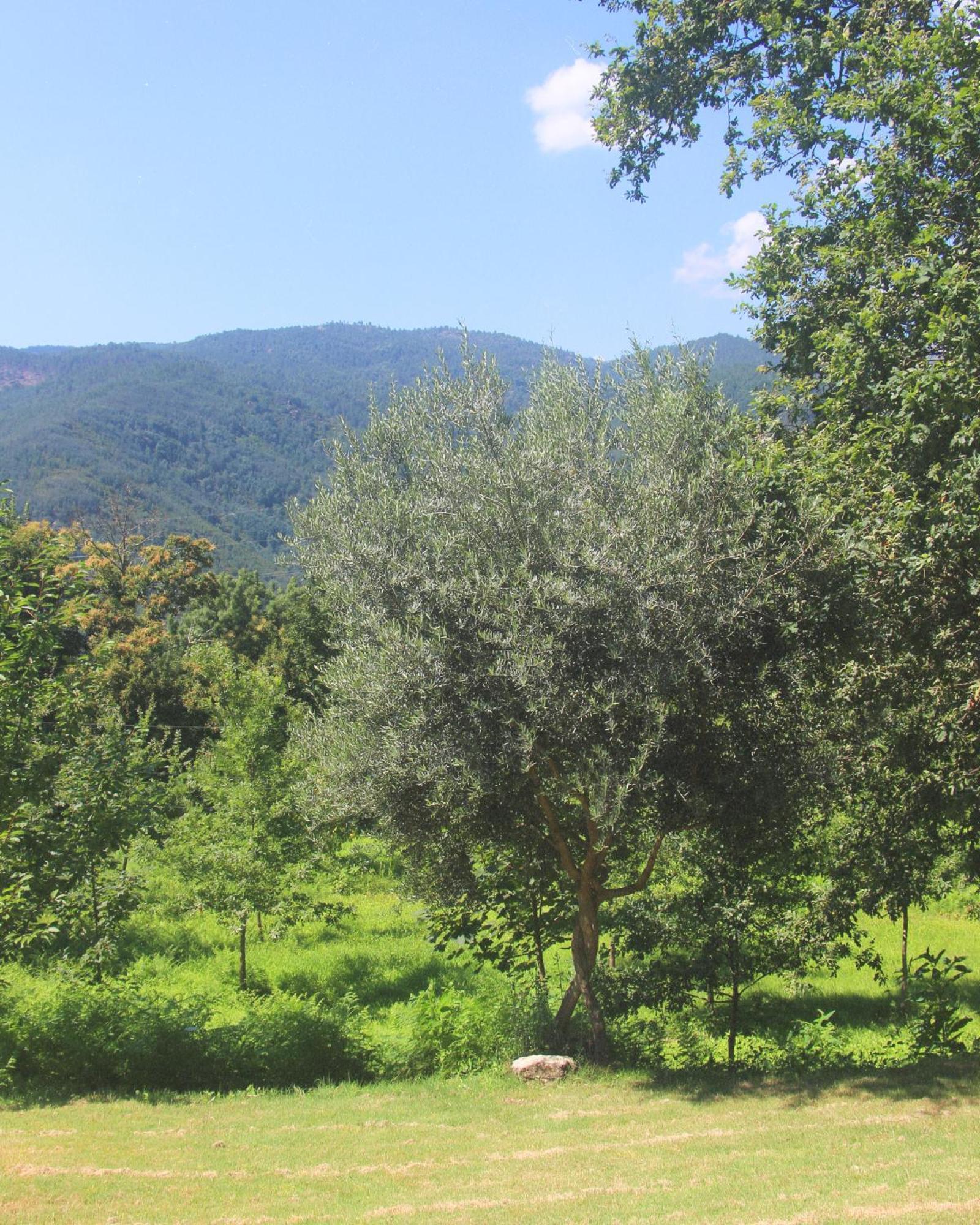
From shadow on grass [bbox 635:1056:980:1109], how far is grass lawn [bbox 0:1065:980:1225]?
37mm

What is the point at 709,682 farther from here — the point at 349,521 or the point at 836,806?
the point at 349,521

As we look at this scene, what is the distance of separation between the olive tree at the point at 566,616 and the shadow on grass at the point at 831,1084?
2385 millimetres

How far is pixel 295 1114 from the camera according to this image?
933 cm

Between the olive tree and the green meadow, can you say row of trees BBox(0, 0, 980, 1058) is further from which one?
the green meadow

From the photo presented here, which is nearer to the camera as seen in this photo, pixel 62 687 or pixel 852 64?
pixel 62 687

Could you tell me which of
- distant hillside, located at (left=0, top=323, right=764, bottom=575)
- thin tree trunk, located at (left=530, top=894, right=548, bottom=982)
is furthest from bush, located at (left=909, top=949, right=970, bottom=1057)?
distant hillside, located at (left=0, top=323, right=764, bottom=575)

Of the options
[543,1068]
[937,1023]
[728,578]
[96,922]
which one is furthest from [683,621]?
[96,922]

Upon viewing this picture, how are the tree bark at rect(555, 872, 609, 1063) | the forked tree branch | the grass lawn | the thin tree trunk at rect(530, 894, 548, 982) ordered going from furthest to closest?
the thin tree trunk at rect(530, 894, 548, 982) < the tree bark at rect(555, 872, 609, 1063) < the forked tree branch < the grass lawn

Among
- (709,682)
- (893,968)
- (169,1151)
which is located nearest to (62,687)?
(169,1151)

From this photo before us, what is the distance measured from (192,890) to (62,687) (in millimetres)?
7238

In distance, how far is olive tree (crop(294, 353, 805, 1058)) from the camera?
28.3ft

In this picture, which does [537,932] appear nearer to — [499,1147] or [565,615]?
[499,1147]

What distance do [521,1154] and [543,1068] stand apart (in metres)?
2.46

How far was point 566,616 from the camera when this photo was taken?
28.5 ft
